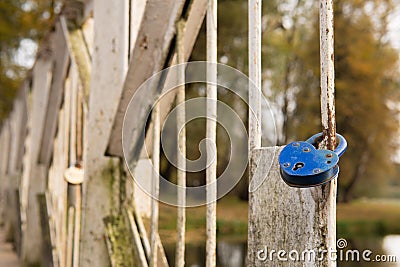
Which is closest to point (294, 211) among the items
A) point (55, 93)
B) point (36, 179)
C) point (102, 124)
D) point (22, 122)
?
point (102, 124)

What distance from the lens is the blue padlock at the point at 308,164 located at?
710mm

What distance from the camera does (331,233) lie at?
0.75m

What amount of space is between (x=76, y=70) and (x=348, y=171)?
1263cm

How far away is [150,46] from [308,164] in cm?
77

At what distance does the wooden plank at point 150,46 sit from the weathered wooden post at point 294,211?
501 millimetres

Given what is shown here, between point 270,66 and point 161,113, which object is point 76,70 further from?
point 270,66

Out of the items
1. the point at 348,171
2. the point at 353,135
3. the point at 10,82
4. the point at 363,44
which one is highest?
the point at 363,44

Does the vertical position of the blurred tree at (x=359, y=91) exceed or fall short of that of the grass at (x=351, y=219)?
it exceeds it

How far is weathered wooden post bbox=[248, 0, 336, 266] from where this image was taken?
29.7 inches

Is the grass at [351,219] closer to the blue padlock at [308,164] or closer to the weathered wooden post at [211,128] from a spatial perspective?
the weathered wooden post at [211,128]

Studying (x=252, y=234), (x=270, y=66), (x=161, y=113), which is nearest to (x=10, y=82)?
(x=270, y=66)

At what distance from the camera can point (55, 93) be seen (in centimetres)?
305

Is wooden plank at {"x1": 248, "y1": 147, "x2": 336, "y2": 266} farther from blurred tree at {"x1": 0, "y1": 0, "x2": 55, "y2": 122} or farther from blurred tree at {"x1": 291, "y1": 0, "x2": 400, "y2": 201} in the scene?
blurred tree at {"x1": 291, "y1": 0, "x2": 400, "y2": 201}

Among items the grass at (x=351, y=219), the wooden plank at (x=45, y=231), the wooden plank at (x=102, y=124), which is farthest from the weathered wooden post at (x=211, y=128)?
the grass at (x=351, y=219)
